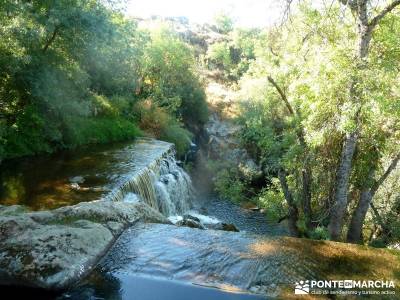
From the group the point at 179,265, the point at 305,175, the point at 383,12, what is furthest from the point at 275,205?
the point at 179,265

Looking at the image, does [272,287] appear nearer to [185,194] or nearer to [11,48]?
[11,48]

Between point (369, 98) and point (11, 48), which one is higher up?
point (11, 48)

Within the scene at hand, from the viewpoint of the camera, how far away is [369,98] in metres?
7.49

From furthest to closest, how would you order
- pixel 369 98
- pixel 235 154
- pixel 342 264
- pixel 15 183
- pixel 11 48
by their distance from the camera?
pixel 235 154 → pixel 11 48 → pixel 15 183 → pixel 369 98 → pixel 342 264

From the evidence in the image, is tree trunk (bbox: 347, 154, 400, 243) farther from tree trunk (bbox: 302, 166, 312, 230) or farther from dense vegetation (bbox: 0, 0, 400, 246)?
tree trunk (bbox: 302, 166, 312, 230)

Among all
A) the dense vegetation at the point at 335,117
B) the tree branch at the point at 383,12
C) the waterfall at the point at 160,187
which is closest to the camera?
the dense vegetation at the point at 335,117

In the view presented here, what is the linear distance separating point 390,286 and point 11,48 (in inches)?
495

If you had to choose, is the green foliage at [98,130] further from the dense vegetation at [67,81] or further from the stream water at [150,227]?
the stream water at [150,227]

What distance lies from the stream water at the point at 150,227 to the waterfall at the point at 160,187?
0.12ft

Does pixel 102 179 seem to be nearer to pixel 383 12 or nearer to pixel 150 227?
pixel 150 227

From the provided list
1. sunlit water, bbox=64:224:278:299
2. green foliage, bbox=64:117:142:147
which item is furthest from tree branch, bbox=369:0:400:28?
green foliage, bbox=64:117:142:147

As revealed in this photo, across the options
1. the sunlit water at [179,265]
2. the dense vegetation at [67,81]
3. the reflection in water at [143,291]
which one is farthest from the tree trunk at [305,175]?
the reflection in water at [143,291]

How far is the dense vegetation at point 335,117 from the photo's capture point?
318 inches

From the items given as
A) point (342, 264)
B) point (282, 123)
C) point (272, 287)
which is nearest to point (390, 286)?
point (342, 264)
